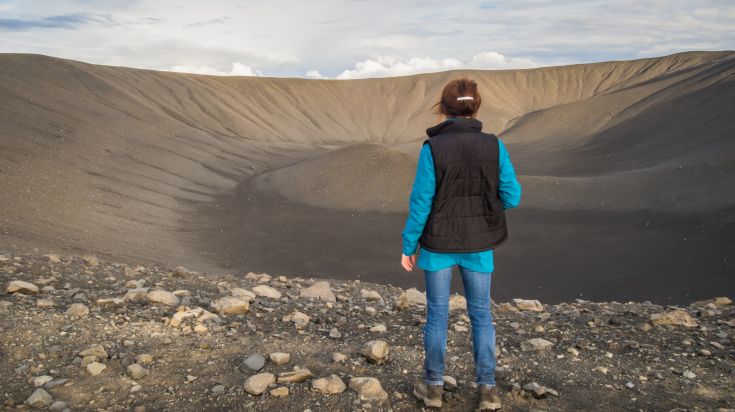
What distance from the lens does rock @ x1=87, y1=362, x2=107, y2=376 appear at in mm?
3533

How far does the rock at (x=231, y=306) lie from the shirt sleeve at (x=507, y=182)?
2.75 metres

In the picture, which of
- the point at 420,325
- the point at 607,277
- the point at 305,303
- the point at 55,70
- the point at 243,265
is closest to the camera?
the point at 420,325

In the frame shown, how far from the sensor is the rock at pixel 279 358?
12.6 feet

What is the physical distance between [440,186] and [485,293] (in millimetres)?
626

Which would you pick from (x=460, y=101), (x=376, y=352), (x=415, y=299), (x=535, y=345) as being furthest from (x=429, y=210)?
(x=415, y=299)

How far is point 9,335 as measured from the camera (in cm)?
386

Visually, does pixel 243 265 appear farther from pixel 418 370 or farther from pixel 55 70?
pixel 55 70

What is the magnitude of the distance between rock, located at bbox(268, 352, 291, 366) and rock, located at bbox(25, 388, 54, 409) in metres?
1.28

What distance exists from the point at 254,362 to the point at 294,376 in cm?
34

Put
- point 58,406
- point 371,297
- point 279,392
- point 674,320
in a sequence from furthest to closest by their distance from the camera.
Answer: point 371,297 < point 674,320 < point 279,392 < point 58,406

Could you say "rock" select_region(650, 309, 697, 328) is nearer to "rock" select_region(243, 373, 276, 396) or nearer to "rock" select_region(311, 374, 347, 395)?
"rock" select_region(311, 374, 347, 395)

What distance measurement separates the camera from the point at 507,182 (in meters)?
3.10

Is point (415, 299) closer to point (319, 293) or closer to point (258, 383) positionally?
point (319, 293)

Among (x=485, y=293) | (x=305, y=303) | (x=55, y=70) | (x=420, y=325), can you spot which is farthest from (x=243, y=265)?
(x=55, y=70)
